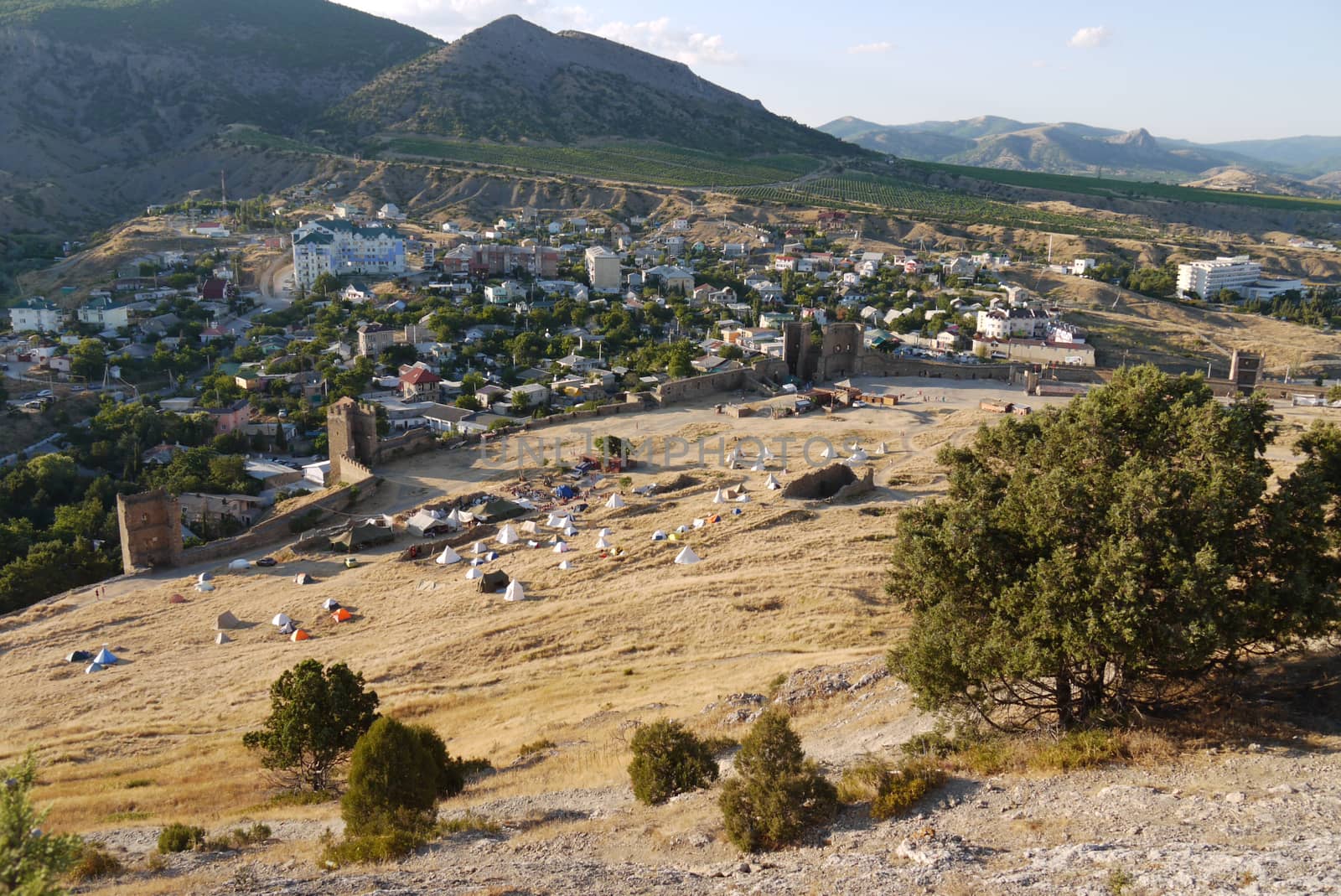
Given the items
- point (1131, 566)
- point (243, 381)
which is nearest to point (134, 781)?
point (1131, 566)

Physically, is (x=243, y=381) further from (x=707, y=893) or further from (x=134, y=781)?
(x=707, y=893)

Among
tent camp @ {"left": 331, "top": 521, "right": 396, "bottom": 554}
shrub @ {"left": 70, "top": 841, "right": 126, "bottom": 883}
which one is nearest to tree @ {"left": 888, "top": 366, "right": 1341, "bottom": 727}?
shrub @ {"left": 70, "top": 841, "right": 126, "bottom": 883}

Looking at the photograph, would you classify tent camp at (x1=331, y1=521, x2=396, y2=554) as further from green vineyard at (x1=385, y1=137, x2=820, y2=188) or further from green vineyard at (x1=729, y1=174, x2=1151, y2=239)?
green vineyard at (x1=385, y1=137, x2=820, y2=188)

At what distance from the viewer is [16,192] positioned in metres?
91.0

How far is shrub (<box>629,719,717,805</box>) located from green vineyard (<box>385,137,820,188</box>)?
100302mm

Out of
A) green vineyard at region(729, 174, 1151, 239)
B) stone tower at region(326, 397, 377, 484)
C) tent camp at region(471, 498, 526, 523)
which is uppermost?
green vineyard at region(729, 174, 1151, 239)

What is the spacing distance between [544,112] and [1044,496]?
435 feet

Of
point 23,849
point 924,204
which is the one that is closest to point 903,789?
point 23,849

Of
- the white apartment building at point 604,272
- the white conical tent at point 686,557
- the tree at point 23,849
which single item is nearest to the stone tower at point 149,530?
the white conical tent at point 686,557

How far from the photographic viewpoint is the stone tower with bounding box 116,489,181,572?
22203mm

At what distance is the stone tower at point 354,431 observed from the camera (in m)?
27.6

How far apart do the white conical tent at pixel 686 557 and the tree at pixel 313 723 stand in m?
8.46

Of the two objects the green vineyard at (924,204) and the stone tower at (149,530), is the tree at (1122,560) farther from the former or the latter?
the green vineyard at (924,204)

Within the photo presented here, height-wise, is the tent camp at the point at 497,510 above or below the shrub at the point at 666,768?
below
